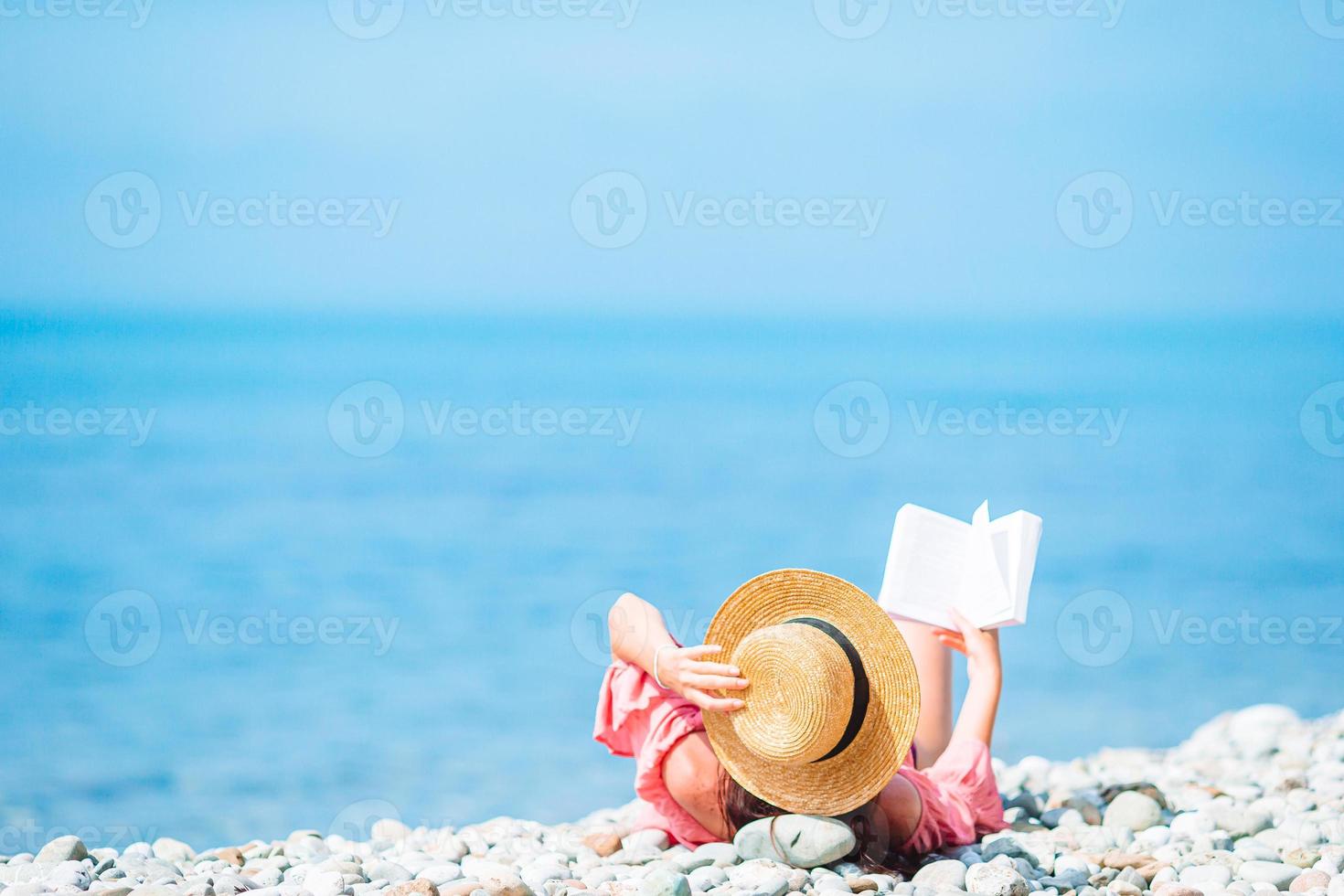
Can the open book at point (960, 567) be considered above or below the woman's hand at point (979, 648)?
above

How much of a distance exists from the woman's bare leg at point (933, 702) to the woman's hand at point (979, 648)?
0.23 m

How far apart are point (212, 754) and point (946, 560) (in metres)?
4.33

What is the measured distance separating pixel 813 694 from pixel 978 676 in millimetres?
817

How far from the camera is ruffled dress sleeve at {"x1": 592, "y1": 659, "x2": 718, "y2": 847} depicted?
3.47 meters

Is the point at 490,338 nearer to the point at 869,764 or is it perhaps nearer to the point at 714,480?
the point at 714,480

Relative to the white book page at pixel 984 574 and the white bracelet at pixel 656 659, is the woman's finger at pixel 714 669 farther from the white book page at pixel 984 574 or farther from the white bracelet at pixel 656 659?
the white book page at pixel 984 574

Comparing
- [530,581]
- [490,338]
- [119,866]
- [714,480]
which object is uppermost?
[490,338]

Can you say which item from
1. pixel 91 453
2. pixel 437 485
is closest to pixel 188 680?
pixel 437 485

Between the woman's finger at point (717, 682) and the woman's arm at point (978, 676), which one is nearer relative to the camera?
the woman's finger at point (717, 682)

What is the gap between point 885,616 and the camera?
3193 millimetres

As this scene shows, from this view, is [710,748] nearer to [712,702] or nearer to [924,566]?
[712,702]

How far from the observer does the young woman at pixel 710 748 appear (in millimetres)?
3270

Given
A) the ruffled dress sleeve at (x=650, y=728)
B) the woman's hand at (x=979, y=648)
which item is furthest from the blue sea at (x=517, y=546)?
the woman's hand at (x=979, y=648)

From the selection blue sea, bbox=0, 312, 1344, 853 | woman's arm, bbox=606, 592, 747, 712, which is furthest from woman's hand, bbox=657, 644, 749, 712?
blue sea, bbox=0, 312, 1344, 853
